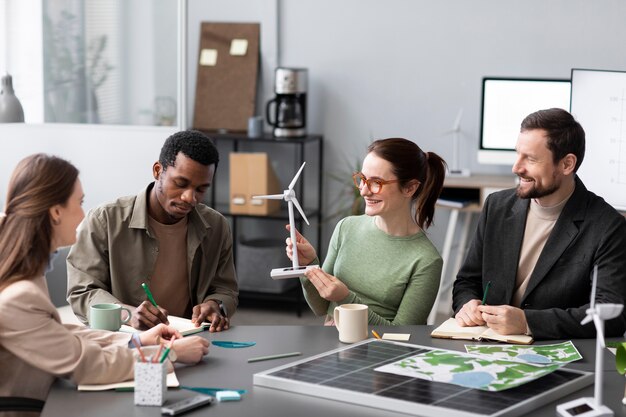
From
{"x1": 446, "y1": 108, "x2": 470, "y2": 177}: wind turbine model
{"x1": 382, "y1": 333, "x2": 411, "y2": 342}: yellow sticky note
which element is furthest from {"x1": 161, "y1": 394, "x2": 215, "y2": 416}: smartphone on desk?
{"x1": 446, "y1": 108, "x2": 470, "y2": 177}: wind turbine model

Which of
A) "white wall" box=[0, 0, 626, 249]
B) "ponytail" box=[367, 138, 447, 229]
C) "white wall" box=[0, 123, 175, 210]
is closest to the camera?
"ponytail" box=[367, 138, 447, 229]

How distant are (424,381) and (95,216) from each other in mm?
1247

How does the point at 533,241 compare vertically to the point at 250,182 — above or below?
above

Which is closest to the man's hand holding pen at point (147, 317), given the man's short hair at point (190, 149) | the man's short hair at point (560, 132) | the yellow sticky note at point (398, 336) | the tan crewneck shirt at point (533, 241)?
the man's short hair at point (190, 149)

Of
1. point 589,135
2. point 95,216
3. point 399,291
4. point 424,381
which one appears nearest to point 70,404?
point 424,381

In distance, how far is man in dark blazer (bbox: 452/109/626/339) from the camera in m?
2.53

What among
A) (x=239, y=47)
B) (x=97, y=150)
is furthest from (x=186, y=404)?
(x=239, y=47)

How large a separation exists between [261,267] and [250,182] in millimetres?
534

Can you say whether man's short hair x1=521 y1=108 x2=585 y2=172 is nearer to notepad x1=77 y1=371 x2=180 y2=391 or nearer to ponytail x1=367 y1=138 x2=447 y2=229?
ponytail x1=367 y1=138 x2=447 y2=229

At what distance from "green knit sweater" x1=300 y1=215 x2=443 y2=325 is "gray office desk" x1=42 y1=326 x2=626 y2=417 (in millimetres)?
216

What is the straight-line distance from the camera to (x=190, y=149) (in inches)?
109

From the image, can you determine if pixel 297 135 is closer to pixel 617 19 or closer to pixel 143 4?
pixel 143 4

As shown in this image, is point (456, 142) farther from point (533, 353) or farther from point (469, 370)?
point (469, 370)

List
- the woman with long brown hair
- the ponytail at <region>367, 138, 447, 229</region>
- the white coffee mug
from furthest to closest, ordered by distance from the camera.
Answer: the ponytail at <region>367, 138, 447, 229</region>
the white coffee mug
the woman with long brown hair
